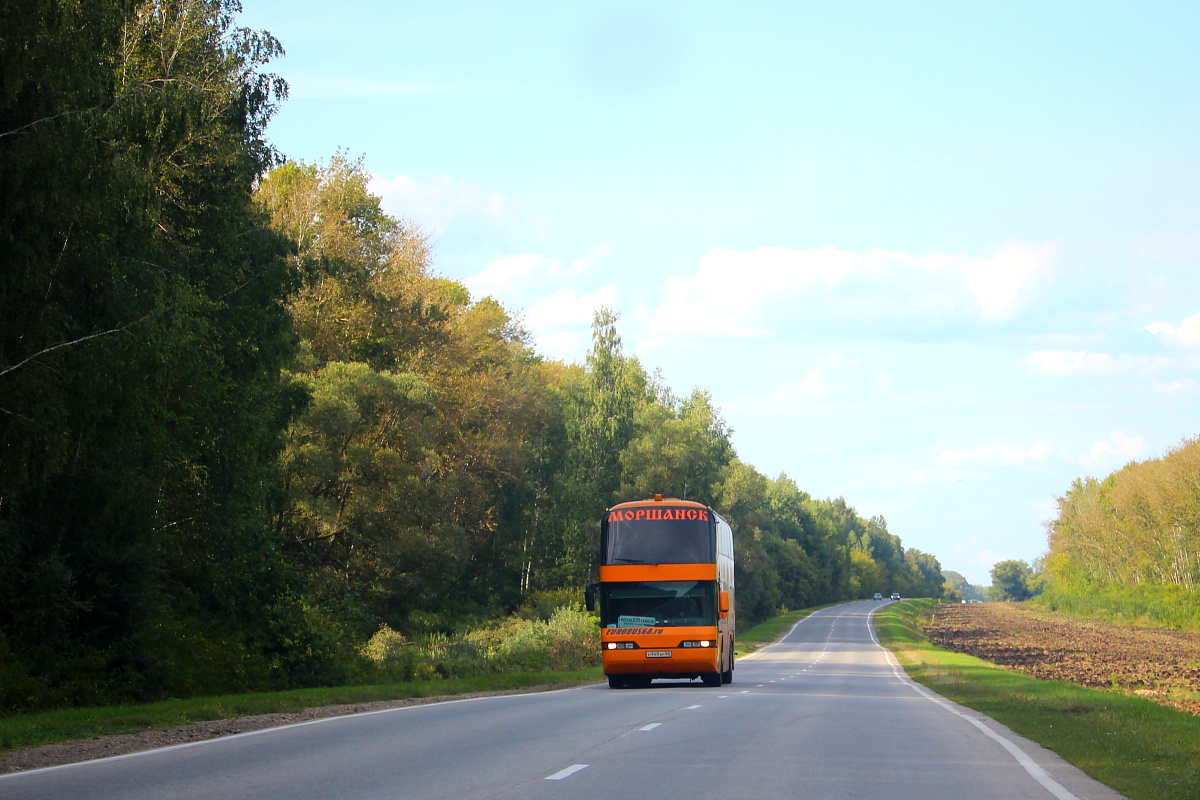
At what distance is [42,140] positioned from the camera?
15711 mm

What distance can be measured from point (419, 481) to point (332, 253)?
10.9 metres

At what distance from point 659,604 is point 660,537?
5.36 feet

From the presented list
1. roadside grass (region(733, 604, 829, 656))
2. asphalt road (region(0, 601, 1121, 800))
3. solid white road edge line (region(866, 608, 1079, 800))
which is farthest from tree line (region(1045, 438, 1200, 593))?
asphalt road (region(0, 601, 1121, 800))

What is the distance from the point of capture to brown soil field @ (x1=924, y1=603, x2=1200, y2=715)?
116 ft

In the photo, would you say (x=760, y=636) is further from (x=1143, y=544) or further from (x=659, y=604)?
(x=659, y=604)

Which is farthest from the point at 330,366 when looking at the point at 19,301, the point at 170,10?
the point at 19,301

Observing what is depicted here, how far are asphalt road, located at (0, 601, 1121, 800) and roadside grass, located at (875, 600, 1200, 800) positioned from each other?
46cm

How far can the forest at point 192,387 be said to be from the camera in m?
16.4

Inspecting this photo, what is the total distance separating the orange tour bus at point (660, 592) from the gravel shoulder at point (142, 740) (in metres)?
9.44

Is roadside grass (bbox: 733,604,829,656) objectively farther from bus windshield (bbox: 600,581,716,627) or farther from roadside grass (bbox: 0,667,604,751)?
roadside grass (bbox: 0,667,604,751)

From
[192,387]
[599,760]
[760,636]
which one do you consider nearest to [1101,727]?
[599,760]

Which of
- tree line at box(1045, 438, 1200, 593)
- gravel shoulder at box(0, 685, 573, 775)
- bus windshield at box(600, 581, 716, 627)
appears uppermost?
tree line at box(1045, 438, 1200, 593)

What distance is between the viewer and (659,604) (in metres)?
28.3

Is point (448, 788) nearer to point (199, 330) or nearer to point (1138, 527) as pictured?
point (199, 330)
